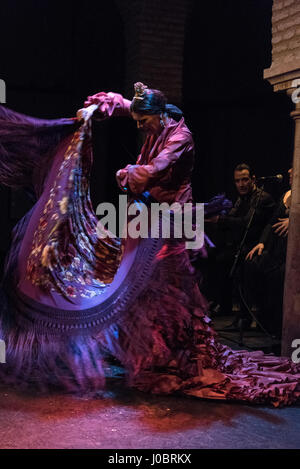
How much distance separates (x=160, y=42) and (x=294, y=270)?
13.4 feet

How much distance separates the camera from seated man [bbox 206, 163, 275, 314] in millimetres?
5557

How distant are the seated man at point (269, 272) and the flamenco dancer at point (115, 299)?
1411 mm

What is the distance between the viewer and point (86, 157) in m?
3.85

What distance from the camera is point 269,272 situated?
534 centimetres

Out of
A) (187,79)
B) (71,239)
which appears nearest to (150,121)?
Answer: (71,239)

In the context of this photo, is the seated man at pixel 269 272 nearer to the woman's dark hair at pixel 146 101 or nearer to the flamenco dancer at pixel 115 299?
Answer: the flamenco dancer at pixel 115 299

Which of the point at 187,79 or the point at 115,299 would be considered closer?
the point at 115,299

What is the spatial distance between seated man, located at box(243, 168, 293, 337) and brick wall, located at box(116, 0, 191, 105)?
8.70ft

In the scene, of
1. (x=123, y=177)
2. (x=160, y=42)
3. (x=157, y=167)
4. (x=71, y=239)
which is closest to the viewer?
(x=157, y=167)

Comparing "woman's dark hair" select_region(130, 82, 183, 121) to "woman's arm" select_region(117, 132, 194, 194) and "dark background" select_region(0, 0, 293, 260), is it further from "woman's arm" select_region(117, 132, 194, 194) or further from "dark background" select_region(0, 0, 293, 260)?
"dark background" select_region(0, 0, 293, 260)

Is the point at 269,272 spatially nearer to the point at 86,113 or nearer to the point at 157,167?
the point at 157,167

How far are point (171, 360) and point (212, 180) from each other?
17.3 ft

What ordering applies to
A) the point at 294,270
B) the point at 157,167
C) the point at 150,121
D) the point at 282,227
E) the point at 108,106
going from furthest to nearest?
the point at 282,227, the point at 294,270, the point at 108,106, the point at 150,121, the point at 157,167
